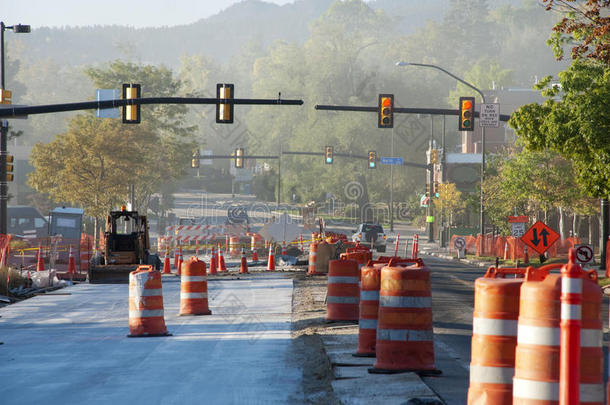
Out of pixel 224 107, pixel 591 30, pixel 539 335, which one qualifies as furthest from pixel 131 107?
pixel 539 335

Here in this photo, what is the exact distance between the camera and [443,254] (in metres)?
53.3

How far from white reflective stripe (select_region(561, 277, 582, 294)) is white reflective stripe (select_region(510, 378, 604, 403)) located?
2.82 ft

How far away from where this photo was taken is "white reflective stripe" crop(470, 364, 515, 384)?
730 cm

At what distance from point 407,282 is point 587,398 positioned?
3.85 metres

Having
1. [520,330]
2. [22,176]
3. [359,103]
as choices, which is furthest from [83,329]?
[22,176]

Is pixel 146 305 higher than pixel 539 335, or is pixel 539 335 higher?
pixel 539 335

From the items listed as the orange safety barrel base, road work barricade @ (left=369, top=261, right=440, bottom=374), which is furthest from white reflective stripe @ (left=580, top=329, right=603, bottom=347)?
the orange safety barrel base

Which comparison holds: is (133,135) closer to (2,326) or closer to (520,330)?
(2,326)

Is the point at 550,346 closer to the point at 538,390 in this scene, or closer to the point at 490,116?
the point at 538,390

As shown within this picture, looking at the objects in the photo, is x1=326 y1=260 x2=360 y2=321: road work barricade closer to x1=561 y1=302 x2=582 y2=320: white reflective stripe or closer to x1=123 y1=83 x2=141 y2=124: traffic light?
x1=561 y1=302 x2=582 y2=320: white reflective stripe

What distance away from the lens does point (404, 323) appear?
9.98m

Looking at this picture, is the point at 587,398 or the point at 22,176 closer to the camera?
the point at 587,398

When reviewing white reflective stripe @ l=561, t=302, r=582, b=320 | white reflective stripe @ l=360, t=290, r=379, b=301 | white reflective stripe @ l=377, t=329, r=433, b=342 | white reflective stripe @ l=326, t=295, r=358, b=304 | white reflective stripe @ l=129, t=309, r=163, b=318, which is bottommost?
white reflective stripe @ l=129, t=309, r=163, b=318

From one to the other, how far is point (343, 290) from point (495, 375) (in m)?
8.32
